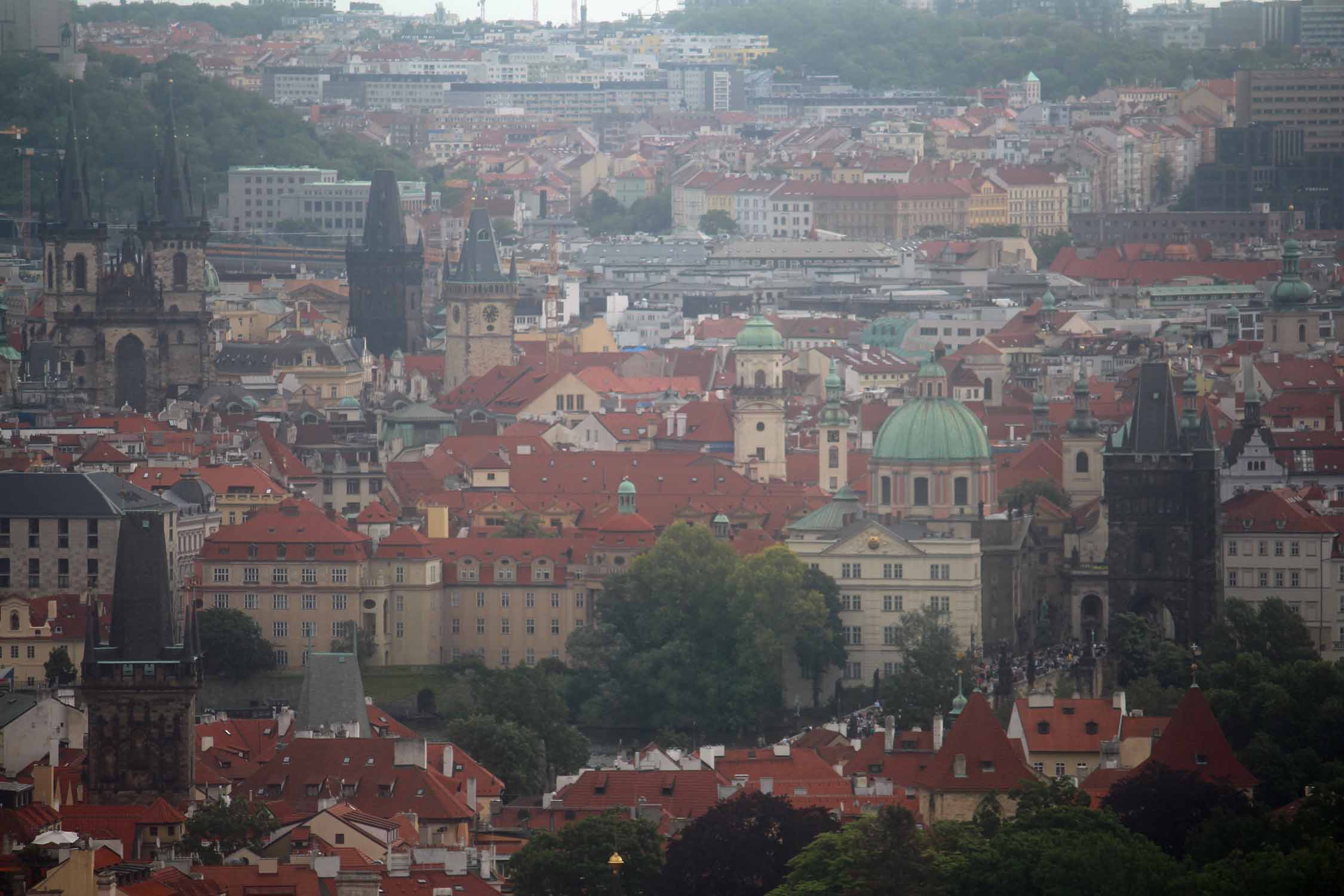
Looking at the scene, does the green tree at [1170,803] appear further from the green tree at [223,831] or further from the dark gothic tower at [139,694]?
the dark gothic tower at [139,694]

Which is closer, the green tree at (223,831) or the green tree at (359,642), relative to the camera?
the green tree at (223,831)

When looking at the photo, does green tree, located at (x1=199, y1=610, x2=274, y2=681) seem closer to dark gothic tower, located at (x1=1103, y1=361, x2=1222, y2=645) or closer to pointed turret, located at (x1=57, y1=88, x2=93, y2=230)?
dark gothic tower, located at (x1=1103, y1=361, x2=1222, y2=645)

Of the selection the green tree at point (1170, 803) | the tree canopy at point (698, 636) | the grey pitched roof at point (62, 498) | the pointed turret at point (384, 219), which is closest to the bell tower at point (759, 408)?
the tree canopy at point (698, 636)

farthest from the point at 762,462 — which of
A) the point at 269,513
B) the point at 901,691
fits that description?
the point at 901,691

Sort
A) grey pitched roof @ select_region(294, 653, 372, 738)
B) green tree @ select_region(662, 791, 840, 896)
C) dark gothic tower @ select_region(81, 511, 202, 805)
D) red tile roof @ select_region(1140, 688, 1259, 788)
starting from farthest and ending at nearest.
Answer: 1. grey pitched roof @ select_region(294, 653, 372, 738)
2. red tile roof @ select_region(1140, 688, 1259, 788)
3. dark gothic tower @ select_region(81, 511, 202, 805)
4. green tree @ select_region(662, 791, 840, 896)

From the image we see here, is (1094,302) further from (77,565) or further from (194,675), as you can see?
(194,675)

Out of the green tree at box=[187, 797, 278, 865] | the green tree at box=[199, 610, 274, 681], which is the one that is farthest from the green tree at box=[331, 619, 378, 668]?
the green tree at box=[187, 797, 278, 865]
